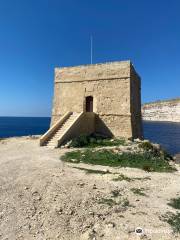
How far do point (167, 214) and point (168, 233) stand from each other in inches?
41.2

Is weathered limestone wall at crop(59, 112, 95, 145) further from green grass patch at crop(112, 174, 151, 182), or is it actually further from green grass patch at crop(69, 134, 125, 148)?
green grass patch at crop(112, 174, 151, 182)

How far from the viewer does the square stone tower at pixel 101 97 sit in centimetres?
2044

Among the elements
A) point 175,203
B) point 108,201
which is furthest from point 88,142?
point 175,203

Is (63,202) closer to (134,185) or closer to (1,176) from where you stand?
(134,185)

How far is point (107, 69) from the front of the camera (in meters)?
21.1

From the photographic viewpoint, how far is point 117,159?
1354 centimetres

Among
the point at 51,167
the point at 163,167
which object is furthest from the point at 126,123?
the point at 51,167

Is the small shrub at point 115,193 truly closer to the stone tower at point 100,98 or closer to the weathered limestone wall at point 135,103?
the stone tower at point 100,98

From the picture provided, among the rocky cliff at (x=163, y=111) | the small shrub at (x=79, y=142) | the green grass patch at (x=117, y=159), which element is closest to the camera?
the green grass patch at (x=117, y=159)

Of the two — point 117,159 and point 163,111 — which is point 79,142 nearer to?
point 117,159

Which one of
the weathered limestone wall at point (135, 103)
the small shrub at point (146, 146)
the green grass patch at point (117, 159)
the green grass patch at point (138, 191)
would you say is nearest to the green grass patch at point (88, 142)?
the small shrub at point (146, 146)

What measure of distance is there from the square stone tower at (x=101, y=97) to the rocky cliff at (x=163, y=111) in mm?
123804

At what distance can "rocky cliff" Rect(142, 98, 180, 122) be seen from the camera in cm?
13888

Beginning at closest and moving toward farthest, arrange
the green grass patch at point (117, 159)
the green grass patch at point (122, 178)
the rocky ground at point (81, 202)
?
the rocky ground at point (81, 202), the green grass patch at point (122, 178), the green grass patch at point (117, 159)
